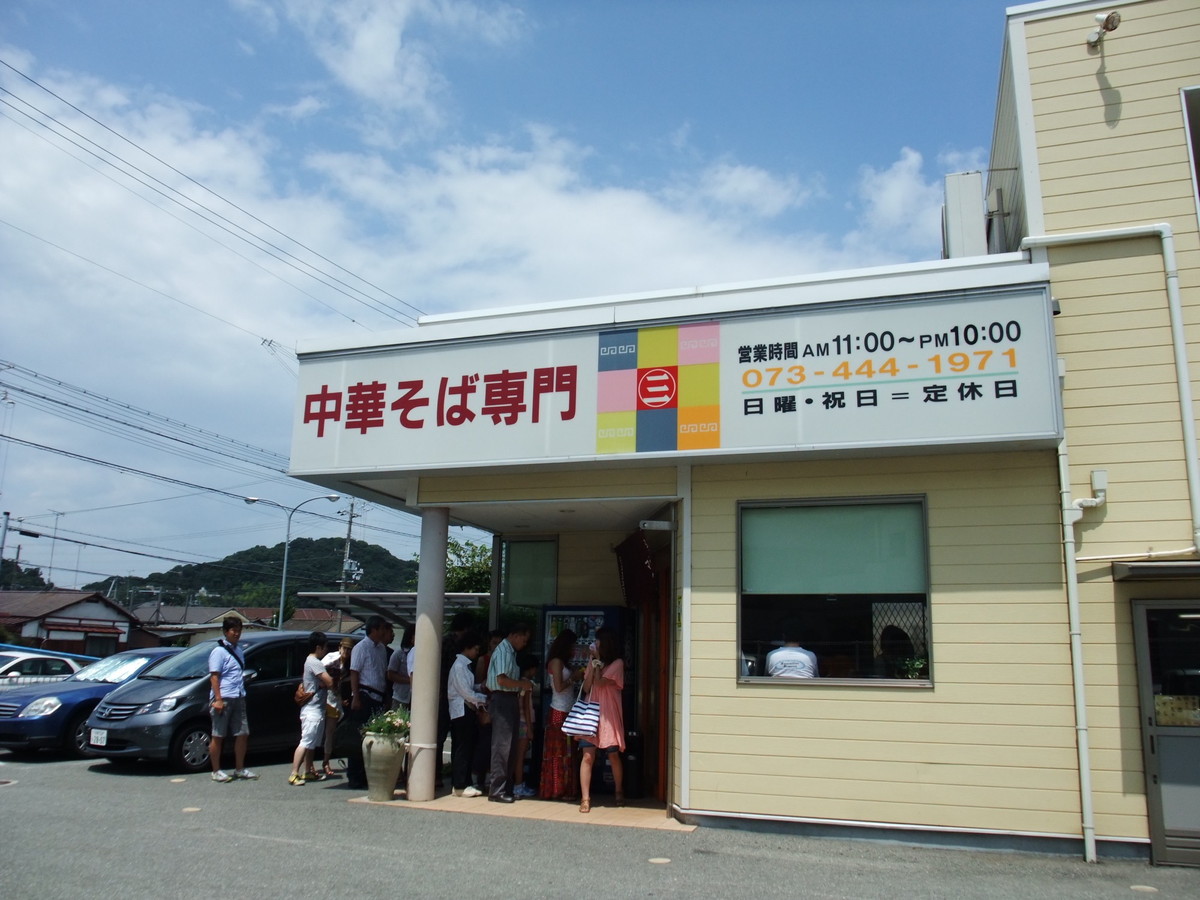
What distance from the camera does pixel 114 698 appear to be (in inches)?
431

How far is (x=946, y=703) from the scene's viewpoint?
7.34 m

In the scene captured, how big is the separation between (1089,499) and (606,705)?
15.5 ft

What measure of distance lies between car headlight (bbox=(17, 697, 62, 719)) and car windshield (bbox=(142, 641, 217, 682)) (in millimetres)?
1335

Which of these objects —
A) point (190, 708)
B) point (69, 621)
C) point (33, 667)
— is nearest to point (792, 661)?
point (190, 708)

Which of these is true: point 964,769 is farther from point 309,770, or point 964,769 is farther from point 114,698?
point 114,698

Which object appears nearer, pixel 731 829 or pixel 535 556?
pixel 731 829

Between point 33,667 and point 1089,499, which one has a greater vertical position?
point 1089,499

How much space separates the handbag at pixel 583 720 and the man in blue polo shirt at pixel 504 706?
63 cm

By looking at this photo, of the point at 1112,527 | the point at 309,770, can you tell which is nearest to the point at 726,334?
the point at 1112,527

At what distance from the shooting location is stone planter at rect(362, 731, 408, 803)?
352 inches

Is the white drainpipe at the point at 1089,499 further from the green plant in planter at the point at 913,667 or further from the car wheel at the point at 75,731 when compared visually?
the car wheel at the point at 75,731

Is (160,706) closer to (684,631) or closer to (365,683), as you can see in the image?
(365,683)

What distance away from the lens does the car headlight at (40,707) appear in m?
11.6

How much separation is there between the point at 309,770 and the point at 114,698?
8.44ft
